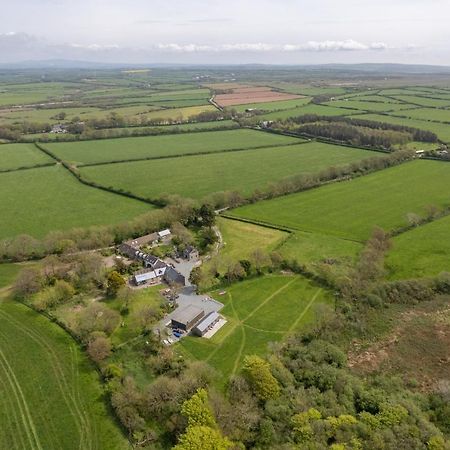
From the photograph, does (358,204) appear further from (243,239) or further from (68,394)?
(68,394)

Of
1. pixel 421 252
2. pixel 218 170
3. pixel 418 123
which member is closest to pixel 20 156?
pixel 218 170

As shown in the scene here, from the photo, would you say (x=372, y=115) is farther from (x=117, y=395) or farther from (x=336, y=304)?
(x=117, y=395)

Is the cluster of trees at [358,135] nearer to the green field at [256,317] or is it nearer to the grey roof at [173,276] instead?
the green field at [256,317]

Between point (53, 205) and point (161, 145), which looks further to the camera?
point (161, 145)

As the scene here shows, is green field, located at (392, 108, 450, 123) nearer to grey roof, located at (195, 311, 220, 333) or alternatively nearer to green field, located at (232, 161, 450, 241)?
green field, located at (232, 161, 450, 241)

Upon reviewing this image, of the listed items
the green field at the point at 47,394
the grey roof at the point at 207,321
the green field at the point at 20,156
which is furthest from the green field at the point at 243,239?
the green field at the point at 20,156

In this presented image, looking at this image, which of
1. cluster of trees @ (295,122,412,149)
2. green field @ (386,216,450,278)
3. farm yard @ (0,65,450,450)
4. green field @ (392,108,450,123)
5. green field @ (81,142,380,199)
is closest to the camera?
farm yard @ (0,65,450,450)

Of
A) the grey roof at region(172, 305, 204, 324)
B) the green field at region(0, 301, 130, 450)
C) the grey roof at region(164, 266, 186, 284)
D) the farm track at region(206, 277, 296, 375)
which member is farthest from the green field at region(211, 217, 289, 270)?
the green field at region(0, 301, 130, 450)

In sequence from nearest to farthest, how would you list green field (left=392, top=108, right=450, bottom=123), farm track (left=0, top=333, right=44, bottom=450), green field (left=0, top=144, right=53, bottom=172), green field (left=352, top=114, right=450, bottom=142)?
farm track (left=0, top=333, right=44, bottom=450)
green field (left=0, top=144, right=53, bottom=172)
green field (left=352, top=114, right=450, bottom=142)
green field (left=392, top=108, right=450, bottom=123)
